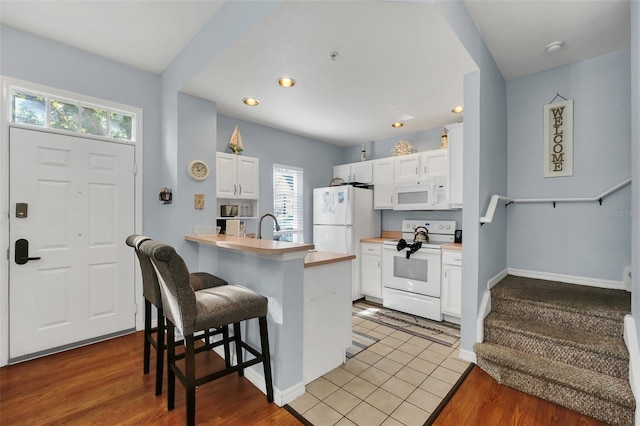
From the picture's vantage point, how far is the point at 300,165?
469cm

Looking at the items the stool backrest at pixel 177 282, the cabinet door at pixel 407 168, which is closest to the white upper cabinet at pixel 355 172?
the cabinet door at pixel 407 168

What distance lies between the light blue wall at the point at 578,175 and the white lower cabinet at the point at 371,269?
1.58 m

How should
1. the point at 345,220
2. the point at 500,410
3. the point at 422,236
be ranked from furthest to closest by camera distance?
the point at 345,220, the point at 422,236, the point at 500,410

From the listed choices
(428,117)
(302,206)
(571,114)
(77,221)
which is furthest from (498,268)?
(77,221)

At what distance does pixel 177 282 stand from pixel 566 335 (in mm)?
2757

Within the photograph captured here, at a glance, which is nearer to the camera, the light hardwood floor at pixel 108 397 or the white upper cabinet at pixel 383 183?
the light hardwood floor at pixel 108 397

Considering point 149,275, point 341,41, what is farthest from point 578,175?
point 149,275

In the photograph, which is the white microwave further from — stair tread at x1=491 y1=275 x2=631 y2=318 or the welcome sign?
stair tread at x1=491 y1=275 x2=631 y2=318

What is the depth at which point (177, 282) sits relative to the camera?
1.58m

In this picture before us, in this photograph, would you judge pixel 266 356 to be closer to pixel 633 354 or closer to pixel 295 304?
pixel 295 304

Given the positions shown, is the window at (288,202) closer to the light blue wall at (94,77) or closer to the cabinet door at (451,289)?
the light blue wall at (94,77)

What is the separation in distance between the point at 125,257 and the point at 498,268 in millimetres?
3903

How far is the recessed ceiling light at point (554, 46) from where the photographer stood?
247 cm

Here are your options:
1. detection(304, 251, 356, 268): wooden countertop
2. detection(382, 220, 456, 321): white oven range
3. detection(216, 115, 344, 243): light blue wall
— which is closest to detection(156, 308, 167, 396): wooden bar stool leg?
detection(304, 251, 356, 268): wooden countertop
